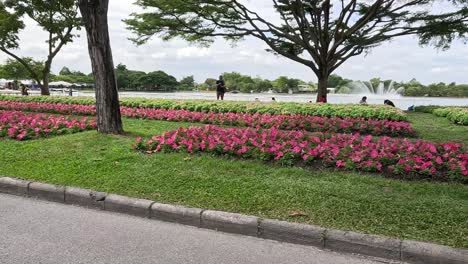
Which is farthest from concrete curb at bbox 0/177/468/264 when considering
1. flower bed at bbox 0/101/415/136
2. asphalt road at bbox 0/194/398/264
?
flower bed at bbox 0/101/415/136

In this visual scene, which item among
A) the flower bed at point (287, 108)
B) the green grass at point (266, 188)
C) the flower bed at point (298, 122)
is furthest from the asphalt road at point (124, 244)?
the flower bed at point (287, 108)

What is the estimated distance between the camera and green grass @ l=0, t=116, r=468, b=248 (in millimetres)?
3760

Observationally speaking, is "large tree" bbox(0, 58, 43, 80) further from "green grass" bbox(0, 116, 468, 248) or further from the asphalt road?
the asphalt road

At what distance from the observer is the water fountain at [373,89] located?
35.9 m

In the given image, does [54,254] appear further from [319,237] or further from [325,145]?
[325,145]

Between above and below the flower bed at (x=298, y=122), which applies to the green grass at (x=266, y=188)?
below

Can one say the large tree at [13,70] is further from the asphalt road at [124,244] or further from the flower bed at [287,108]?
the asphalt road at [124,244]

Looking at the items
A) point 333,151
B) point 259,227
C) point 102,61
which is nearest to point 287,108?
point 102,61

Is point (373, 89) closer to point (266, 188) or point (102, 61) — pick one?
point (102, 61)

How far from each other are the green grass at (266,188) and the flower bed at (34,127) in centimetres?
179

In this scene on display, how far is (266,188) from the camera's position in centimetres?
476

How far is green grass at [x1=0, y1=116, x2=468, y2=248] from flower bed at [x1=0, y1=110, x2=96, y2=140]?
1.79 m

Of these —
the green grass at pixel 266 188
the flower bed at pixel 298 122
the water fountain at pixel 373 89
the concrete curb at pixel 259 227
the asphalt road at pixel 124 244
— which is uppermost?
the water fountain at pixel 373 89

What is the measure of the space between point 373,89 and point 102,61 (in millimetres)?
32517
